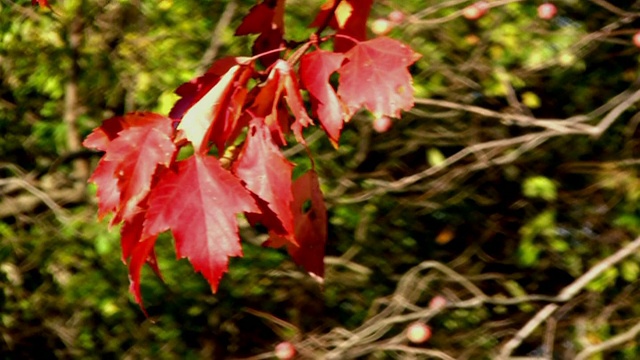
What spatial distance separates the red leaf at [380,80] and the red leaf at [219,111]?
0.34 feet

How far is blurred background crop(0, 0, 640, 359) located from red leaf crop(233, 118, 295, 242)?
7.26 ft

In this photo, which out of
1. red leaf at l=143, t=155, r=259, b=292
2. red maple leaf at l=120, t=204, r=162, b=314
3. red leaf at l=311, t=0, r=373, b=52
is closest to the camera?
red leaf at l=143, t=155, r=259, b=292

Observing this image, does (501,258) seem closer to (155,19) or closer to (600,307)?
(600,307)

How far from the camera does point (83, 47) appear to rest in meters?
3.47

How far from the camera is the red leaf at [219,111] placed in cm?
95

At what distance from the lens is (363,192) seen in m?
3.49

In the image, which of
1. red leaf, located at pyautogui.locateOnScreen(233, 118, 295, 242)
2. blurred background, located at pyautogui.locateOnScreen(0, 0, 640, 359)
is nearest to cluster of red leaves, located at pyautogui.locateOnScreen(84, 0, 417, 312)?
red leaf, located at pyautogui.locateOnScreen(233, 118, 295, 242)

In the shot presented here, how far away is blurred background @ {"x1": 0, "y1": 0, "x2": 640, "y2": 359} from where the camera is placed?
3.38m

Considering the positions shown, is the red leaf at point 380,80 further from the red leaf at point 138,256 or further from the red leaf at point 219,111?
the red leaf at point 138,256

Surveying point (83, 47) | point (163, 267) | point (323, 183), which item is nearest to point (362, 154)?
point (323, 183)

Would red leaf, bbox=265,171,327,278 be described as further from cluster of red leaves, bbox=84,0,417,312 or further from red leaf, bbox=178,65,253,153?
red leaf, bbox=178,65,253,153

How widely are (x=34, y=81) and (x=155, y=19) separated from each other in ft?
1.67

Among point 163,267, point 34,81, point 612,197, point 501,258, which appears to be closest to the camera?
point 163,267

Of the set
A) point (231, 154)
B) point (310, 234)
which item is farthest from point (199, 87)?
point (310, 234)
